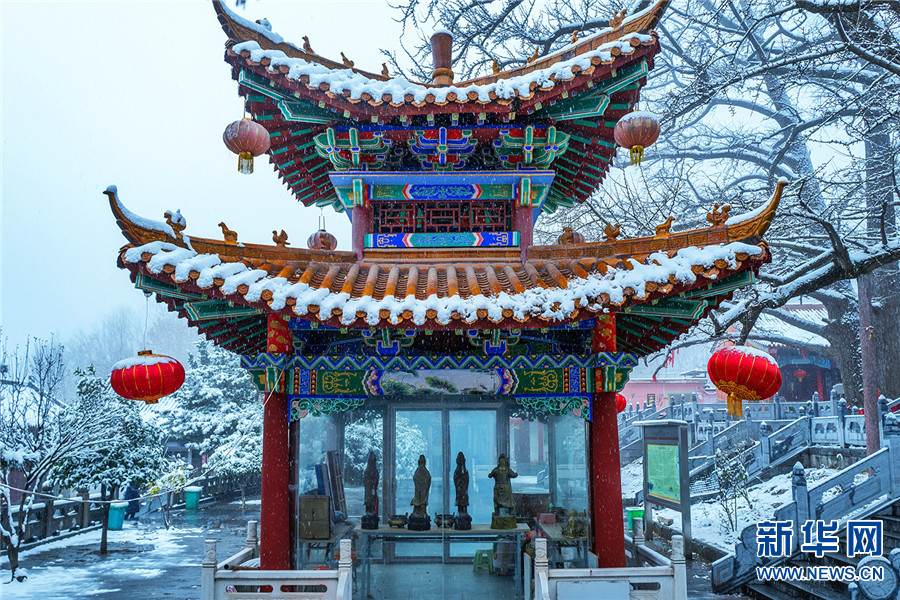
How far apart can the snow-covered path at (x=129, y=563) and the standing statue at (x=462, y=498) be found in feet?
22.1

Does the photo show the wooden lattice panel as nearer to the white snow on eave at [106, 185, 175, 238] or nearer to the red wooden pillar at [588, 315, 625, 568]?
the red wooden pillar at [588, 315, 625, 568]

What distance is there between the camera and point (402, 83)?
6309 millimetres

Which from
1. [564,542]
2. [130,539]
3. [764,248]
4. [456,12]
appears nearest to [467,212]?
[764,248]

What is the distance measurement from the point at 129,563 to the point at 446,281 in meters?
11.6

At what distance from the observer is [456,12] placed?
14.9 meters

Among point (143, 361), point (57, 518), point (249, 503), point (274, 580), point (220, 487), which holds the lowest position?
point (249, 503)

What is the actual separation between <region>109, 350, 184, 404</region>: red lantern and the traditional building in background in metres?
0.54

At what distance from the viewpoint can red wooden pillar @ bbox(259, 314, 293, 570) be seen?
6297 mm

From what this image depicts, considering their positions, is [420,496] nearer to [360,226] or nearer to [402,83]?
[360,226]

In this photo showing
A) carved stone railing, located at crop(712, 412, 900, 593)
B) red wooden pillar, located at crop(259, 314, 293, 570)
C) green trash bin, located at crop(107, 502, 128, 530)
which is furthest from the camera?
green trash bin, located at crop(107, 502, 128, 530)

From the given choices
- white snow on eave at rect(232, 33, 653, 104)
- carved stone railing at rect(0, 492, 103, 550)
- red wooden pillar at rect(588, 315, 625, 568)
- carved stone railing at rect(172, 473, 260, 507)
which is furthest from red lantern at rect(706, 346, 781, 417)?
carved stone railing at rect(172, 473, 260, 507)

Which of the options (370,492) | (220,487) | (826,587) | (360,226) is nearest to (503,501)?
(370,492)

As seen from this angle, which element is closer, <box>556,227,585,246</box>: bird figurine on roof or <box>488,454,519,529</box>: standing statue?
<box>488,454,519,529</box>: standing statue
